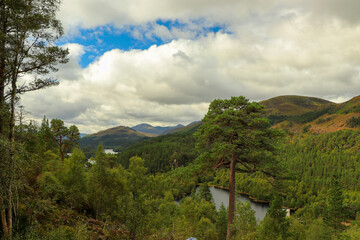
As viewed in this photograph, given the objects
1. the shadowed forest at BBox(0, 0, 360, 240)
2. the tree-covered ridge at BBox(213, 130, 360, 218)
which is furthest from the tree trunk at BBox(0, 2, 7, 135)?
the tree-covered ridge at BBox(213, 130, 360, 218)

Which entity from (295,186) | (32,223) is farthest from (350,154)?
(32,223)

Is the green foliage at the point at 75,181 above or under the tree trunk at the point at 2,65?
under

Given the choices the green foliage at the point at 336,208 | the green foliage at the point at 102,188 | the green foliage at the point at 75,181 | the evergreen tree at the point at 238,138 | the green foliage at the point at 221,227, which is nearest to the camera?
the evergreen tree at the point at 238,138

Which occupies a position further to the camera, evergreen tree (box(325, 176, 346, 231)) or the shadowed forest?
evergreen tree (box(325, 176, 346, 231))

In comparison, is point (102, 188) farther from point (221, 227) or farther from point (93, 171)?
point (221, 227)

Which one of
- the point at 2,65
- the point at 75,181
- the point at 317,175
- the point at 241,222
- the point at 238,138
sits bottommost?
the point at 317,175

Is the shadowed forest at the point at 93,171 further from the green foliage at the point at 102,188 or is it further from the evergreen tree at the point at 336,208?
the evergreen tree at the point at 336,208

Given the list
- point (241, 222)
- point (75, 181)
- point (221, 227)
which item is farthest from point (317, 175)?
point (75, 181)

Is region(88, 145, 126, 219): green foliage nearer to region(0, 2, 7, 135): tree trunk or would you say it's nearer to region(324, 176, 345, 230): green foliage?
region(0, 2, 7, 135): tree trunk

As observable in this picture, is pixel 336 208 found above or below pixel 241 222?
below

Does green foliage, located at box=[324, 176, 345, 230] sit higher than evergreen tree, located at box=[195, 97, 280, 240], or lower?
lower

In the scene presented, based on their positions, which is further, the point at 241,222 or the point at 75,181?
the point at 75,181

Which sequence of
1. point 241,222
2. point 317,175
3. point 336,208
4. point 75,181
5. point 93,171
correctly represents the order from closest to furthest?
point 241,222 < point 75,181 < point 93,171 < point 336,208 < point 317,175

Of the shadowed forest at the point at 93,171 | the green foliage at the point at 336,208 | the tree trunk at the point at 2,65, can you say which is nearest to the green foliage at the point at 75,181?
the shadowed forest at the point at 93,171
